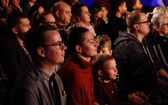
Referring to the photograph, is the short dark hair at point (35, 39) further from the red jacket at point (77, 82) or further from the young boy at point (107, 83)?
the young boy at point (107, 83)

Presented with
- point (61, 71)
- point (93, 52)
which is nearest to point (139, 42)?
point (93, 52)

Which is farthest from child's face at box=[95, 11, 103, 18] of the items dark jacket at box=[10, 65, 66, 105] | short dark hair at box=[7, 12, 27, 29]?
dark jacket at box=[10, 65, 66, 105]

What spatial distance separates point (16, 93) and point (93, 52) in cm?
129

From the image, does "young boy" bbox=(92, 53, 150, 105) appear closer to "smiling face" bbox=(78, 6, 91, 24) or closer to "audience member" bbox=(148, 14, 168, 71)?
"audience member" bbox=(148, 14, 168, 71)

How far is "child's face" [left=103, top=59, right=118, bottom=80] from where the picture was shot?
449 cm

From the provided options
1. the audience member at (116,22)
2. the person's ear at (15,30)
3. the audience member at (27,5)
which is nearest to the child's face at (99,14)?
the audience member at (116,22)

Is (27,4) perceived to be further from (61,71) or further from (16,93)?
(16,93)

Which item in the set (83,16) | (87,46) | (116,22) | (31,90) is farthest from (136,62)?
(116,22)

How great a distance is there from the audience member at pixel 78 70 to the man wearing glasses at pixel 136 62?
2.79 ft

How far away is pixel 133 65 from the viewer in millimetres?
4699

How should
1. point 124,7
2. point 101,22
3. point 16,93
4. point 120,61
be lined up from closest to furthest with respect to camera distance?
point 16,93 → point 120,61 → point 101,22 → point 124,7

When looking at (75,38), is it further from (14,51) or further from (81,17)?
(81,17)

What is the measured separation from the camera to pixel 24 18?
16.4 feet

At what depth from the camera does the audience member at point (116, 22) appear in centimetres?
744
